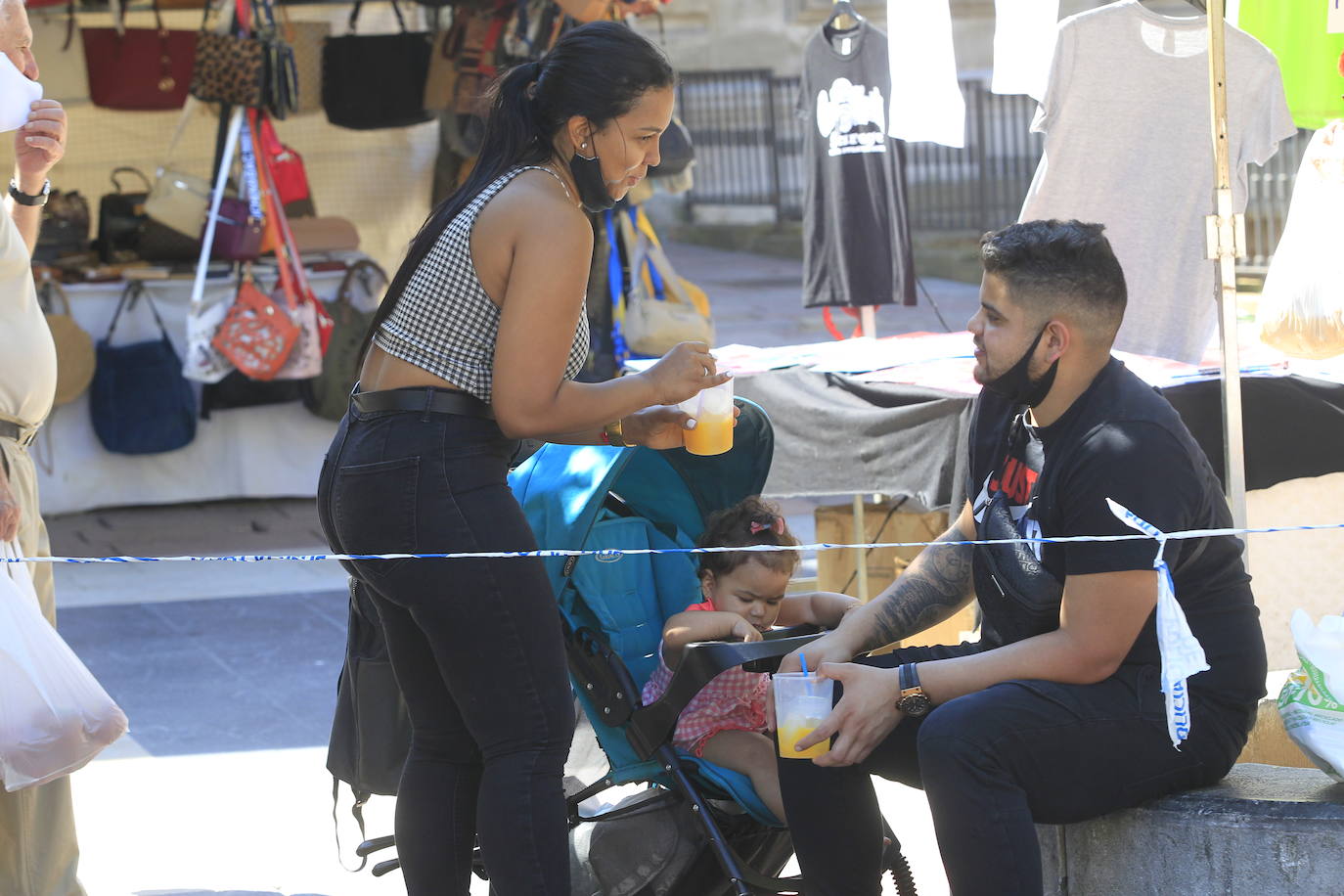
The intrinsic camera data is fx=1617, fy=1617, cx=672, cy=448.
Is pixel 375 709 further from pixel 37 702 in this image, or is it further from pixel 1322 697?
pixel 1322 697

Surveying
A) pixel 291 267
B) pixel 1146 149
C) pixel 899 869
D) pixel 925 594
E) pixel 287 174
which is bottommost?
pixel 899 869

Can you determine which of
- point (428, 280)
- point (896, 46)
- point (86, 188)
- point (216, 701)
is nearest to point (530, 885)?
point (428, 280)

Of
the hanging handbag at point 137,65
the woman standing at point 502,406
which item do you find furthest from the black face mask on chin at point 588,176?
the hanging handbag at point 137,65

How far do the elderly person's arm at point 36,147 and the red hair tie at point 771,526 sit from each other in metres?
1.59

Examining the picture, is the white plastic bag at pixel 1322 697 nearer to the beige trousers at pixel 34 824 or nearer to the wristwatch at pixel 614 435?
the wristwatch at pixel 614 435

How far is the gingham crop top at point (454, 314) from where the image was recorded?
8.82 ft

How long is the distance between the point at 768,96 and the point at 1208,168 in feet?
45.5

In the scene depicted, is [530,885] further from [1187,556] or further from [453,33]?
[453,33]

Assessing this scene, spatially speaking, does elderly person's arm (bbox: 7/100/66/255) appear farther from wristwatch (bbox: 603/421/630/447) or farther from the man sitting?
the man sitting

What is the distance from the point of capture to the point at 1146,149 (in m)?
4.57

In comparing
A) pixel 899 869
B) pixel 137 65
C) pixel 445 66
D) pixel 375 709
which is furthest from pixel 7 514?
pixel 137 65

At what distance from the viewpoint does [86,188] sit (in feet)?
27.8

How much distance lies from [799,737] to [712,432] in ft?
1.96

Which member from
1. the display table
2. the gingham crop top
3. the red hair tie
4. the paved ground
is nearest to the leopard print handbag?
the paved ground
